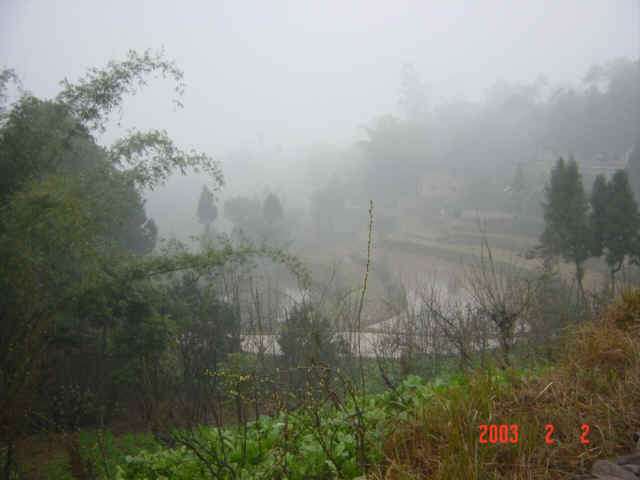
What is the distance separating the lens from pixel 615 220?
438 inches

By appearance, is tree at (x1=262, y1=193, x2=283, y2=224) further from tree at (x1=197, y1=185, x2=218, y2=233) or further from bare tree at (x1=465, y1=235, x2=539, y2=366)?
bare tree at (x1=465, y1=235, x2=539, y2=366)

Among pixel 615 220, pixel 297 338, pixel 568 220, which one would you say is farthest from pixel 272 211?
pixel 297 338

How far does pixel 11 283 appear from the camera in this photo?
13.4 feet

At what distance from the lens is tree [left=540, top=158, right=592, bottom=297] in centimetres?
1154

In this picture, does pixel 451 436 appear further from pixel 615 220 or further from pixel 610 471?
pixel 615 220

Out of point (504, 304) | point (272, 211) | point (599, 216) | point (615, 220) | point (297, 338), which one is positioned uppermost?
point (272, 211)

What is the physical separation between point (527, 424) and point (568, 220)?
12.3m

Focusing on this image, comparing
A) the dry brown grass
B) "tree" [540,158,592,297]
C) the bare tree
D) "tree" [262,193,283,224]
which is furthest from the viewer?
"tree" [262,193,283,224]

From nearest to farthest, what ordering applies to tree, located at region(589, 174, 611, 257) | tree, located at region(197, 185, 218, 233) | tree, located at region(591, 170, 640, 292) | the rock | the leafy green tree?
1. the rock
2. the leafy green tree
3. tree, located at region(591, 170, 640, 292)
4. tree, located at region(589, 174, 611, 257)
5. tree, located at region(197, 185, 218, 233)

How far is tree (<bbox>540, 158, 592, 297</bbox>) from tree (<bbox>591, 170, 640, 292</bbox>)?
31 centimetres

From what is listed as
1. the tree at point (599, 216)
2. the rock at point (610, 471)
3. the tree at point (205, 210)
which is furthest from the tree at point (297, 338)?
the tree at point (205, 210)

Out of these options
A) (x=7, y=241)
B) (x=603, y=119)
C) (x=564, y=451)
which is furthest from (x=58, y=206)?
(x=603, y=119)

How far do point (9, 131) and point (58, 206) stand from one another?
179 centimetres
